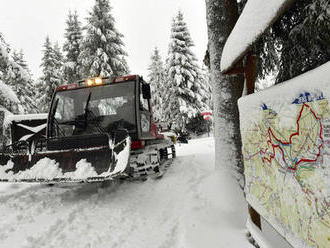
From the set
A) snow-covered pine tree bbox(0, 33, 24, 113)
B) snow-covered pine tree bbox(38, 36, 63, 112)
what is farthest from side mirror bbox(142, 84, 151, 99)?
snow-covered pine tree bbox(38, 36, 63, 112)

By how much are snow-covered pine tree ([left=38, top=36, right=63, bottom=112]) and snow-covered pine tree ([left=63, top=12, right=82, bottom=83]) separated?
136 centimetres

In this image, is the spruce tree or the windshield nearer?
the spruce tree

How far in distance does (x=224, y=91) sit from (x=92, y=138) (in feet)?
9.32

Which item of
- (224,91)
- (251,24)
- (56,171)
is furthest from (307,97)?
(56,171)

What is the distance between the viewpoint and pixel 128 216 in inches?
150

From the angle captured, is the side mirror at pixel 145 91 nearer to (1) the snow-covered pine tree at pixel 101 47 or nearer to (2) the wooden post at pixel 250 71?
(2) the wooden post at pixel 250 71

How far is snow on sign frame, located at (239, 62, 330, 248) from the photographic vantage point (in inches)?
49.4

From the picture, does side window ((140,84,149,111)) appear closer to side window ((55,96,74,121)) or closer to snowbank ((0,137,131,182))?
snowbank ((0,137,131,182))

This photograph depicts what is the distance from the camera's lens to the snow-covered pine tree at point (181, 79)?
966 inches

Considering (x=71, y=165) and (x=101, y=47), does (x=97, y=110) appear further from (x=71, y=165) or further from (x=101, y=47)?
(x=101, y=47)

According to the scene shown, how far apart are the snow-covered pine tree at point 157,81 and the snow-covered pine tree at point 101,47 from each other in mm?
12088

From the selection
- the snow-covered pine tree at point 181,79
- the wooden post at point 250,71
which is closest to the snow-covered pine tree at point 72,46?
the snow-covered pine tree at point 181,79

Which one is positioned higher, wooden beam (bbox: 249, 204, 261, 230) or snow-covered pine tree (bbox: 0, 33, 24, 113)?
snow-covered pine tree (bbox: 0, 33, 24, 113)

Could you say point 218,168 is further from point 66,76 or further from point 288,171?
point 66,76
